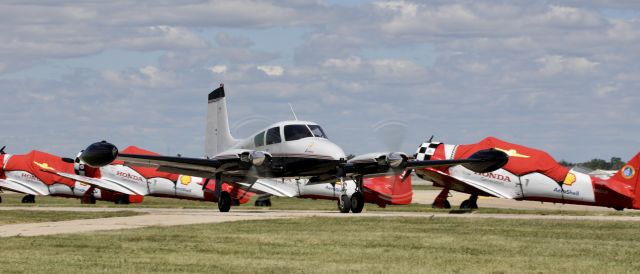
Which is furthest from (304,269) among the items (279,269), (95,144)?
(95,144)

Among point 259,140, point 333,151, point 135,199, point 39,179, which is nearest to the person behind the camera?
point 333,151

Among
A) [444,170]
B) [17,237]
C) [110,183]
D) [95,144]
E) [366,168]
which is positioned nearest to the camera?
[17,237]

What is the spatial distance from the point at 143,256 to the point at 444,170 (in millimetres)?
33743

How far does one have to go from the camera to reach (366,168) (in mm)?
41812

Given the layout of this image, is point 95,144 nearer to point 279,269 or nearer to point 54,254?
point 54,254

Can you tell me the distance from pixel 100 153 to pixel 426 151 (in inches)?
852

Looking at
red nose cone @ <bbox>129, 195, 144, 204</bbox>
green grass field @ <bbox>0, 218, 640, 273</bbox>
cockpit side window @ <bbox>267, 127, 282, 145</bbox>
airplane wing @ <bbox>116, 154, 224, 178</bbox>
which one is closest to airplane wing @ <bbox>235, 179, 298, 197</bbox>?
red nose cone @ <bbox>129, 195, 144, 204</bbox>

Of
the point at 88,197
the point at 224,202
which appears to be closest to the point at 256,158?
the point at 224,202

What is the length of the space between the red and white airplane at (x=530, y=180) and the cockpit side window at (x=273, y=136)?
12.0m

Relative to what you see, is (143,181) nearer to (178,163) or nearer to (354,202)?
(178,163)

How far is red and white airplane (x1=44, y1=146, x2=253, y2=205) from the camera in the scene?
6650cm

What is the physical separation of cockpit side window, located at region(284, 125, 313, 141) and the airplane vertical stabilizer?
773 cm

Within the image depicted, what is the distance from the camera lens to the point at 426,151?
182 feet

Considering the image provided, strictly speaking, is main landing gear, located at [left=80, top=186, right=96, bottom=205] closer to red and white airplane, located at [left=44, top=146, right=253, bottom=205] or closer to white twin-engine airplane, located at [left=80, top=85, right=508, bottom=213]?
red and white airplane, located at [left=44, top=146, right=253, bottom=205]
